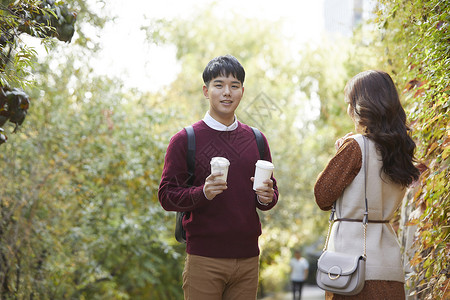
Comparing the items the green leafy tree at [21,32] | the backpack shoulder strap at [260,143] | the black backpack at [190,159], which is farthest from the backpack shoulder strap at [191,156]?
the green leafy tree at [21,32]

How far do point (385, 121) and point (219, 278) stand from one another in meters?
1.11

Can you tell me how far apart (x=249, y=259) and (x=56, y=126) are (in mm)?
4490

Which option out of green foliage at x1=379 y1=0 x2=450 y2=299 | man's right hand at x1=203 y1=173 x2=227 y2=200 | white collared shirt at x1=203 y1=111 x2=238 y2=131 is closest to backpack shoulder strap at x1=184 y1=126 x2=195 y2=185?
white collared shirt at x1=203 y1=111 x2=238 y2=131

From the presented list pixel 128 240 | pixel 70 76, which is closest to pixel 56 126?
pixel 70 76

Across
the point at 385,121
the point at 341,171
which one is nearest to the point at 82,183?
the point at 341,171

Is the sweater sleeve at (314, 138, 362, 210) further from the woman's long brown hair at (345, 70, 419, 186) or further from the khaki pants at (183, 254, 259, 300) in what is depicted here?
the khaki pants at (183, 254, 259, 300)

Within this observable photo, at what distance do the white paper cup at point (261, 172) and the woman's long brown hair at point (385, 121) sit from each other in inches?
19.3

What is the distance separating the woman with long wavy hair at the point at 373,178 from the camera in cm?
267

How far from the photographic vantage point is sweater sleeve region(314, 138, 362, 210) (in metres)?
2.68

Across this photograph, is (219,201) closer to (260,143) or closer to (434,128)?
(260,143)

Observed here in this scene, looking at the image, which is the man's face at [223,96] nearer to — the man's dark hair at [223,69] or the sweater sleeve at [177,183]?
the man's dark hair at [223,69]

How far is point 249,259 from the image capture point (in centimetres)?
291

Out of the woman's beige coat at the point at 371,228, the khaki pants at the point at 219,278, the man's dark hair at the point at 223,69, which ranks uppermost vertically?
the man's dark hair at the point at 223,69

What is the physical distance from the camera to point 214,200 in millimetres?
2865
